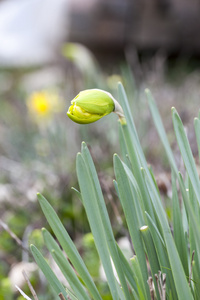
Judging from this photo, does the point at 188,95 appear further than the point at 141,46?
No

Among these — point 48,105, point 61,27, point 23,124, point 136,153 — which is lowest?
point 23,124

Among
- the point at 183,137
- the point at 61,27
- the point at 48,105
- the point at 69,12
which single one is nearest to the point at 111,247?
the point at 183,137

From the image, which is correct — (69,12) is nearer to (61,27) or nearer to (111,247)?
(61,27)

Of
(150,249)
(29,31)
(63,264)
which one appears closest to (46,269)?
(63,264)

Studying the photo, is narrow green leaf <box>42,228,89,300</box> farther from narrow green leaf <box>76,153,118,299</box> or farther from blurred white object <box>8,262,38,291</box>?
blurred white object <box>8,262,38,291</box>

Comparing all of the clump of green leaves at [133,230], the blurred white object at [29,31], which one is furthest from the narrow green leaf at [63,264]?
the blurred white object at [29,31]

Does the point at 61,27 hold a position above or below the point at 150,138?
above

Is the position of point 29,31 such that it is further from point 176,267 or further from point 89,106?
point 176,267

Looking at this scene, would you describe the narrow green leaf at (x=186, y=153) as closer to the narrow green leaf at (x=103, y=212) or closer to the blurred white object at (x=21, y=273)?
the narrow green leaf at (x=103, y=212)
